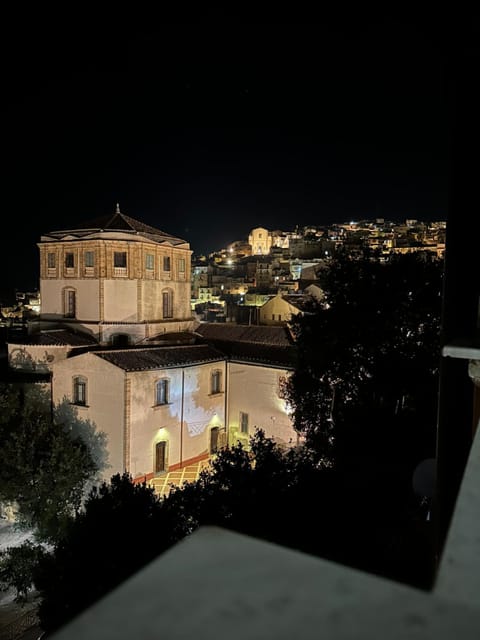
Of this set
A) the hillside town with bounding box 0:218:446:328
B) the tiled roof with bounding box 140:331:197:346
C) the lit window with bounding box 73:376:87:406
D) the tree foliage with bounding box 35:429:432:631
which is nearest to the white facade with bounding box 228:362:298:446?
the tiled roof with bounding box 140:331:197:346

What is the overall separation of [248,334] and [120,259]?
30.4ft

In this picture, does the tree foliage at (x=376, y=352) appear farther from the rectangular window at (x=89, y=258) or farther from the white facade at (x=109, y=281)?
the rectangular window at (x=89, y=258)

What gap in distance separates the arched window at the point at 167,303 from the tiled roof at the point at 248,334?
119 inches

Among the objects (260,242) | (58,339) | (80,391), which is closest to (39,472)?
(80,391)

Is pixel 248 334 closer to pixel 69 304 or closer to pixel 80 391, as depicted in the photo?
pixel 80 391

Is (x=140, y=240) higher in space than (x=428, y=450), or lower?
higher

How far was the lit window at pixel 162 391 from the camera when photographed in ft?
70.2

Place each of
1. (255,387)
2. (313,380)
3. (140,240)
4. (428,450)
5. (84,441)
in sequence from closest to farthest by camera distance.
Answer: (428,450) → (313,380) → (84,441) → (255,387) → (140,240)

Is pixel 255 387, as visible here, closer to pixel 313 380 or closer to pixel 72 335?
pixel 313 380

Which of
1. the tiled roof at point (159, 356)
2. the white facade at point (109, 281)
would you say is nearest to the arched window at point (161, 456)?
the tiled roof at point (159, 356)

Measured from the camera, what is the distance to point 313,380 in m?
17.0

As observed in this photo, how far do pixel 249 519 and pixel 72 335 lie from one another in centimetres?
1819

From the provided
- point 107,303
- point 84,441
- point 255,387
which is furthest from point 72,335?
point 255,387

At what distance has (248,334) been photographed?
2758cm
